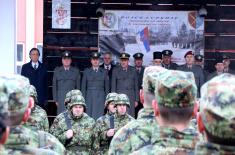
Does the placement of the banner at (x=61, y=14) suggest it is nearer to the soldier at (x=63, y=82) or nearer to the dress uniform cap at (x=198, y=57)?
the soldier at (x=63, y=82)

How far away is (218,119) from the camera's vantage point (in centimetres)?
280

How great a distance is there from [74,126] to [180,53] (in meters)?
5.78

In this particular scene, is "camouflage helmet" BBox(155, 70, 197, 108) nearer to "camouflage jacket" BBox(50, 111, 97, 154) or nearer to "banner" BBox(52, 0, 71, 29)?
"camouflage jacket" BBox(50, 111, 97, 154)

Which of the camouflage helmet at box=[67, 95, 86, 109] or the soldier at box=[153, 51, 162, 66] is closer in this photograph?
the camouflage helmet at box=[67, 95, 86, 109]

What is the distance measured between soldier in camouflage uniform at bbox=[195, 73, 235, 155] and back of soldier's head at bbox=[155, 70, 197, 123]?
0.40 metres

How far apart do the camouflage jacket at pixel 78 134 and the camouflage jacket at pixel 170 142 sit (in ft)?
20.2

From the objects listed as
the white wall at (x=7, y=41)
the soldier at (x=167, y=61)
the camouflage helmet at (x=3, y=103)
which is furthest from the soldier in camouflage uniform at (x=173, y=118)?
the soldier at (x=167, y=61)

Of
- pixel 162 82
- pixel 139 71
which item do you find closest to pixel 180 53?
pixel 139 71

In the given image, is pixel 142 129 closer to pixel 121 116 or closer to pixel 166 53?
pixel 121 116

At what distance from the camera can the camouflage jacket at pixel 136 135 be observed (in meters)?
4.67

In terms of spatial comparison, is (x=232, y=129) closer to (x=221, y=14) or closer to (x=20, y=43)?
(x=221, y=14)

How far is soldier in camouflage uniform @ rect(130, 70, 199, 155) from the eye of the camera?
3266 millimetres

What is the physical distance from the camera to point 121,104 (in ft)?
32.2

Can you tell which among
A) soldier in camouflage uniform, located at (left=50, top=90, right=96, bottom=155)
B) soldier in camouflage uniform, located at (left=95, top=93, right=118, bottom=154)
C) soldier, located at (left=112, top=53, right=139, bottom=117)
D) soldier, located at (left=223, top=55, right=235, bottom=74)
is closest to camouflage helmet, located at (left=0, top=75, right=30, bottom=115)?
soldier in camouflage uniform, located at (left=50, top=90, right=96, bottom=155)
